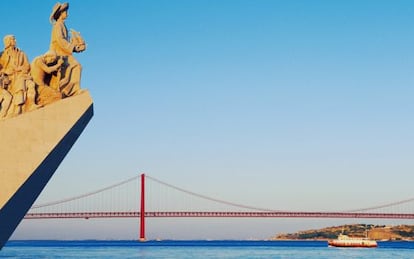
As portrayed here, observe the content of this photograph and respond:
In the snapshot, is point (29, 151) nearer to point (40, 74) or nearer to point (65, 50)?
point (40, 74)

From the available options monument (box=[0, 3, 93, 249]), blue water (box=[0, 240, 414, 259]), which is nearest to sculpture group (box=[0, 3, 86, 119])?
monument (box=[0, 3, 93, 249])

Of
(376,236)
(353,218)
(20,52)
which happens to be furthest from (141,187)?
(20,52)

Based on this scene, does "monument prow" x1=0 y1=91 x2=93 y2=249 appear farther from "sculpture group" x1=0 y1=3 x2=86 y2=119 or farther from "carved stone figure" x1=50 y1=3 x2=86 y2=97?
"carved stone figure" x1=50 y1=3 x2=86 y2=97

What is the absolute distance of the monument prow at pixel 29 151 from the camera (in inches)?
251

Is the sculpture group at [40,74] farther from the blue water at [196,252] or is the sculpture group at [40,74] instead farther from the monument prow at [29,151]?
the blue water at [196,252]

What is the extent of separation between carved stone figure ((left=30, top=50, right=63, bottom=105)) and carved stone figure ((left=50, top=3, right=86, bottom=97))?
0.09 metres

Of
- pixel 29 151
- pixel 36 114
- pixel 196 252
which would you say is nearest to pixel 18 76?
pixel 36 114

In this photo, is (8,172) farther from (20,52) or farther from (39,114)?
(20,52)

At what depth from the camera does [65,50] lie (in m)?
7.56

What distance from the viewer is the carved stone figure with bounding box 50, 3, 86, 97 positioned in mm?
7273

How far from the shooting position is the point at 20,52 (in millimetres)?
7215

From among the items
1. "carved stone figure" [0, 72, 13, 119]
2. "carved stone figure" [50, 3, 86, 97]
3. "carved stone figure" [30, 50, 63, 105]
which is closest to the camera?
"carved stone figure" [0, 72, 13, 119]

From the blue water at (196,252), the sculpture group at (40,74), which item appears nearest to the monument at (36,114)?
the sculpture group at (40,74)

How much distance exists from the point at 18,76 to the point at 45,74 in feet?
0.96
